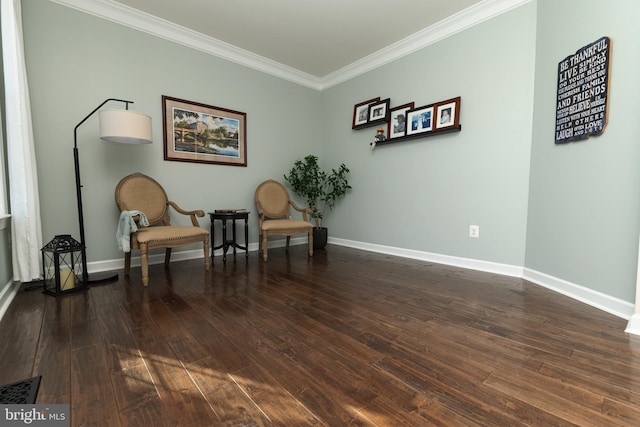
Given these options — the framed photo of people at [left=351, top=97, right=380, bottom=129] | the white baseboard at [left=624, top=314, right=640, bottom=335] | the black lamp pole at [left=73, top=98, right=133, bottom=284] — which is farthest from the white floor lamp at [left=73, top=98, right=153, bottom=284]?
the white baseboard at [left=624, top=314, right=640, bottom=335]

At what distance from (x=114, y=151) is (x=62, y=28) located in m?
1.09

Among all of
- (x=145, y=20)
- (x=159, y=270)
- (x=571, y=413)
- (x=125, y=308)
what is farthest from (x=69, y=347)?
(x=145, y=20)

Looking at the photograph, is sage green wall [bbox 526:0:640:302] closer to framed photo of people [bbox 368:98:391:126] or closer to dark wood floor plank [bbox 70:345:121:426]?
framed photo of people [bbox 368:98:391:126]

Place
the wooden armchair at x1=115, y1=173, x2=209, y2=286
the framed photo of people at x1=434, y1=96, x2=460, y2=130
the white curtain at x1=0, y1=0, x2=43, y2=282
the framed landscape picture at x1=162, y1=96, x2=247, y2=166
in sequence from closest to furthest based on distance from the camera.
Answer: the white curtain at x1=0, y1=0, x2=43, y2=282 < the wooden armchair at x1=115, y1=173, x2=209, y2=286 < the framed photo of people at x1=434, y1=96, x2=460, y2=130 < the framed landscape picture at x1=162, y1=96, x2=247, y2=166

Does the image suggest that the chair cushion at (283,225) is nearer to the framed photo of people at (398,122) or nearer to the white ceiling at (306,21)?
the framed photo of people at (398,122)

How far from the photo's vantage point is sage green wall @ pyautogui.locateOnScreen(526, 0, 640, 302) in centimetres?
175

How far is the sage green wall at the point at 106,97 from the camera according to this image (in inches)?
98.0

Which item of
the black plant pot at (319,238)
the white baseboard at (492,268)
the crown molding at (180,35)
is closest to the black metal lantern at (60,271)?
the white baseboard at (492,268)

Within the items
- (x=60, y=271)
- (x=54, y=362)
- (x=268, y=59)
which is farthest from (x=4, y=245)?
(x=268, y=59)

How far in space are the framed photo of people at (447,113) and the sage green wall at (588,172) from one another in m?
0.66

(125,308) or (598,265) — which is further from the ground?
(598,265)

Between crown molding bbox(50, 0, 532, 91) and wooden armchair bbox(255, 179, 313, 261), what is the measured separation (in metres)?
1.60

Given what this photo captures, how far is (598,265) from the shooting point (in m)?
1.93

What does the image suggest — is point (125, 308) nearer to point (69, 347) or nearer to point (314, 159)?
point (69, 347)
